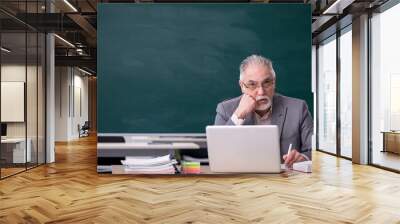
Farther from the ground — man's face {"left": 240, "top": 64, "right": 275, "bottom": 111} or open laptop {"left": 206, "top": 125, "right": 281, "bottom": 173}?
man's face {"left": 240, "top": 64, "right": 275, "bottom": 111}

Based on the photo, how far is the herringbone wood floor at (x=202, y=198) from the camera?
13.5ft

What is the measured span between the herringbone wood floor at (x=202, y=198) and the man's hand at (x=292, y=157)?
1.17 ft

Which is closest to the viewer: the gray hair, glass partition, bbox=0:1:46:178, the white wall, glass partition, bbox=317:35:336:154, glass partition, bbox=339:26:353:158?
the gray hair

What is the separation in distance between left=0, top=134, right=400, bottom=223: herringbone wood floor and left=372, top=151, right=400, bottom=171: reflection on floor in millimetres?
479

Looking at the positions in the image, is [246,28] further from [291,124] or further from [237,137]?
[237,137]

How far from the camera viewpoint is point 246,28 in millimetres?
5746

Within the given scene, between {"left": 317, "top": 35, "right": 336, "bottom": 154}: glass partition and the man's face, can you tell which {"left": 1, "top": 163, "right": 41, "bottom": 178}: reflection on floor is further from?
{"left": 317, "top": 35, "right": 336, "bottom": 154}: glass partition

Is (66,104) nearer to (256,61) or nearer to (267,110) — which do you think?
(256,61)

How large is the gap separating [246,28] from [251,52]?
371mm

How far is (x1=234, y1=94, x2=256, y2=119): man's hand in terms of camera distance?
4902mm

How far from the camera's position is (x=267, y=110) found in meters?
4.88

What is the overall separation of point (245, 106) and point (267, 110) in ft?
0.94

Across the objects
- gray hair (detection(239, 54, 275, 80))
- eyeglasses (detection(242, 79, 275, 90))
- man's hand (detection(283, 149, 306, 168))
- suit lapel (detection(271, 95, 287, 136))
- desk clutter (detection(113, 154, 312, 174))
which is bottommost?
desk clutter (detection(113, 154, 312, 174))

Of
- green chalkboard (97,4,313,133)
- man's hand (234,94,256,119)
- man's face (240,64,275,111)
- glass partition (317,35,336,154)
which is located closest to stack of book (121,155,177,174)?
green chalkboard (97,4,313,133)
